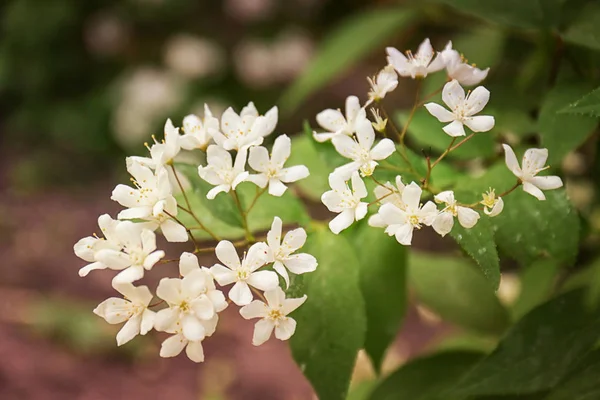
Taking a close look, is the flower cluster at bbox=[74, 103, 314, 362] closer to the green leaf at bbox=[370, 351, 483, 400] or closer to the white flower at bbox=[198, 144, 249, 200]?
the white flower at bbox=[198, 144, 249, 200]

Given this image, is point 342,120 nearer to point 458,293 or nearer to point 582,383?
point 582,383

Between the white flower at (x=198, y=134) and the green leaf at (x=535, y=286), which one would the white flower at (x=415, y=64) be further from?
the green leaf at (x=535, y=286)

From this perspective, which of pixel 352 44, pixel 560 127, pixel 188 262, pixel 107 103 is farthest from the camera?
pixel 107 103

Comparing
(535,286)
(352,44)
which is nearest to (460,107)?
(535,286)

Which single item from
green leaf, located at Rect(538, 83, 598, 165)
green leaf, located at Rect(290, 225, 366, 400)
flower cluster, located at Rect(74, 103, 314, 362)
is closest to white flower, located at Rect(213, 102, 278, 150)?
flower cluster, located at Rect(74, 103, 314, 362)

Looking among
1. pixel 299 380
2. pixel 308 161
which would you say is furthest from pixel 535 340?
pixel 299 380
